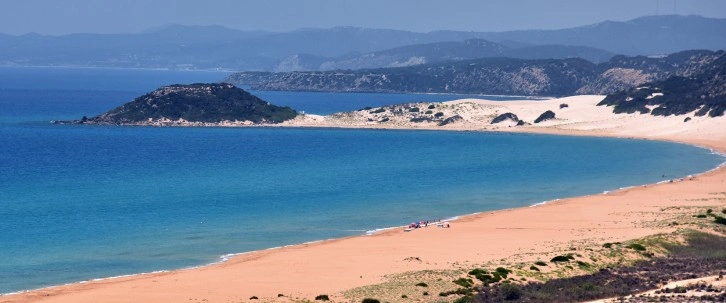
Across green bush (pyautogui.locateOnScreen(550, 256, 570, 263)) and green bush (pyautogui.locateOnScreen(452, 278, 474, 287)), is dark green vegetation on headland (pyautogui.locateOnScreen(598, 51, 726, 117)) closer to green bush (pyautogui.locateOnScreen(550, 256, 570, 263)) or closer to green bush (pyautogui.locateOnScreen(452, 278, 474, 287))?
green bush (pyautogui.locateOnScreen(550, 256, 570, 263))

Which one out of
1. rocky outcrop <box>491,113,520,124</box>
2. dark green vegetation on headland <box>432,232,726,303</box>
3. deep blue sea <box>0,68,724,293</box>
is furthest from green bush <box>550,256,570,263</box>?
rocky outcrop <box>491,113,520,124</box>

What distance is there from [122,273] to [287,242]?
9.48 metres

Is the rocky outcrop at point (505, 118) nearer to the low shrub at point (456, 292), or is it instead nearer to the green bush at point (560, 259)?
the green bush at point (560, 259)

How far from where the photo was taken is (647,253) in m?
42.1

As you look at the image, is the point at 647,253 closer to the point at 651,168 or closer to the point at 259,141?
the point at 651,168

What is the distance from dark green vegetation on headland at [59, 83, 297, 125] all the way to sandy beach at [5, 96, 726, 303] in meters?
72.8

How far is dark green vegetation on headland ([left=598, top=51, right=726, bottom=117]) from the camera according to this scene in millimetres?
124688

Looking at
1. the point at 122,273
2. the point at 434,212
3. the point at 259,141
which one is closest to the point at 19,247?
the point at 122,273

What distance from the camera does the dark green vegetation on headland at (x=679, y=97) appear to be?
125 meters

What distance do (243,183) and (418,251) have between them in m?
28.9

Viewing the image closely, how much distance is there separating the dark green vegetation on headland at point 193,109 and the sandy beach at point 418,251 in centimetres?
7278

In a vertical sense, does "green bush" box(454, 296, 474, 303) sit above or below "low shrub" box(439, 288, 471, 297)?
above

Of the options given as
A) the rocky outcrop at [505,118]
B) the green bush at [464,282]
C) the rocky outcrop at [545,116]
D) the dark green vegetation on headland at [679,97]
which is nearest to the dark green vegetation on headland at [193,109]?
the rocky outcrop at [505,118]

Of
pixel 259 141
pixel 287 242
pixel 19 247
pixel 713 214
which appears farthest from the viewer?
pixel 259 141
